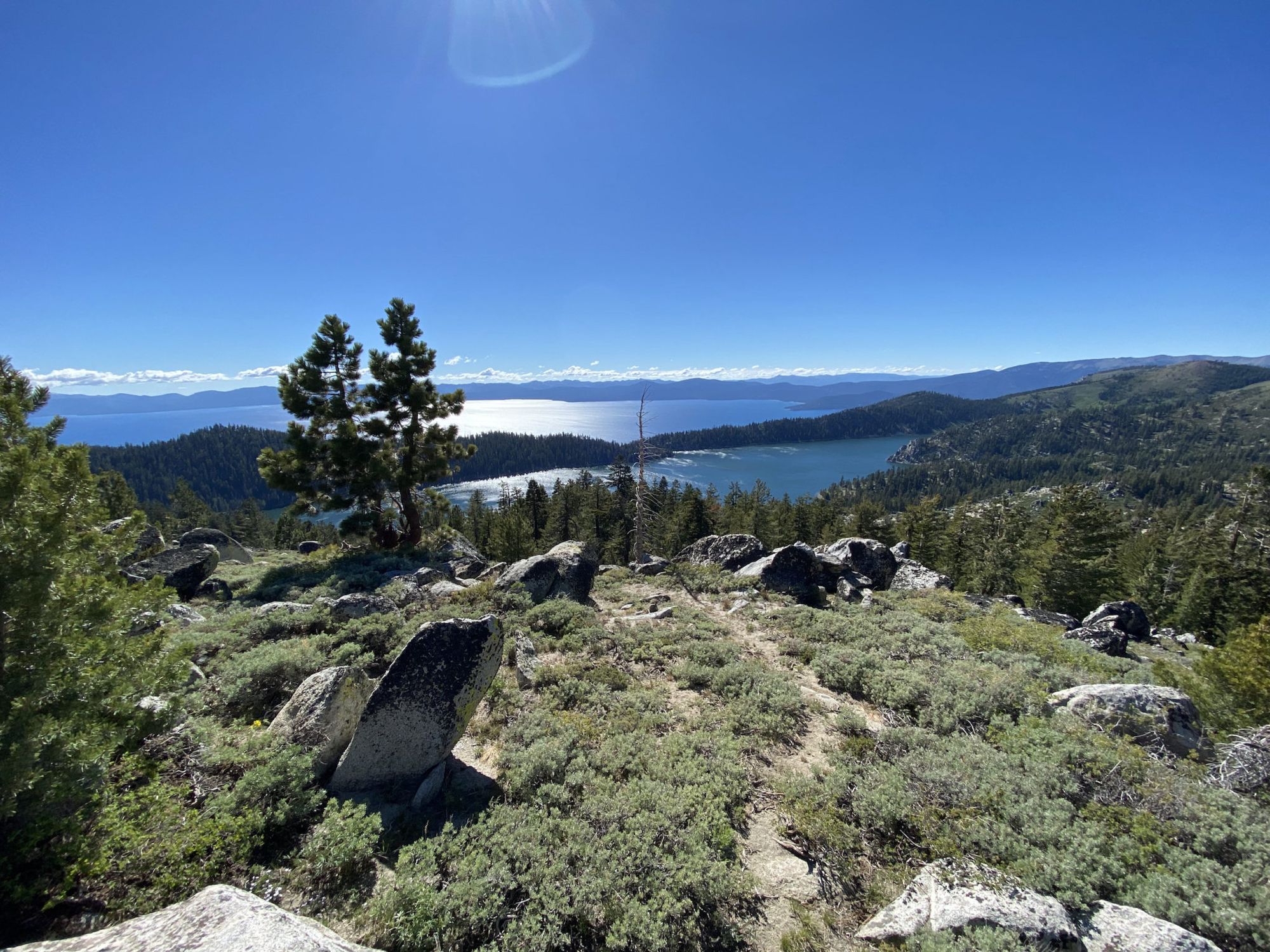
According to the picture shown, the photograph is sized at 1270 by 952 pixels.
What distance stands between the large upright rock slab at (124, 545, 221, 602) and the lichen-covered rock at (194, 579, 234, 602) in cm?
18

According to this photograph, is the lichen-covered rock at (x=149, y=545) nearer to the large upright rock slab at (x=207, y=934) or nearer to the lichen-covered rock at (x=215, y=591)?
the lichen-covered rock at (x=215, y=591)

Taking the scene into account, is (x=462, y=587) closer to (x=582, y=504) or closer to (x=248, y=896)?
(x=248, y=896)

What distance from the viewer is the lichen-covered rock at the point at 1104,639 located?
1619 cm

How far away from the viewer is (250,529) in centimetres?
6750

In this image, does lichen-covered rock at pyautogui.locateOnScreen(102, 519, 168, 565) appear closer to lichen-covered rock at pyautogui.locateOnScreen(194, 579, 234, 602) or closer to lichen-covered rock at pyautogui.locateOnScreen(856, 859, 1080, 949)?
lichen-covered rock at pyautogui.locateOnScreen(194, 579, 234, 602)

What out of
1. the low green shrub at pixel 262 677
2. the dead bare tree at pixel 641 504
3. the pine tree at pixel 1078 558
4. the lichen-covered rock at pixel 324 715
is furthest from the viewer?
the pine tree at pixel 1078 558

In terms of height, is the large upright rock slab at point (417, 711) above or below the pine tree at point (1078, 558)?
above

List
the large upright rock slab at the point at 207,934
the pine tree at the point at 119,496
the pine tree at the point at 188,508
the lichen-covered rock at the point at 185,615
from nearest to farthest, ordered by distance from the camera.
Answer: the large upright rock slab at the point at 207,934
the lichen-covered rock at the point at 185,615
the pine tree at the point at 119,496
the pine tree at the point at 188,508

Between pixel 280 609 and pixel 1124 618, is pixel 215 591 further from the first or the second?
pixel 1124 618

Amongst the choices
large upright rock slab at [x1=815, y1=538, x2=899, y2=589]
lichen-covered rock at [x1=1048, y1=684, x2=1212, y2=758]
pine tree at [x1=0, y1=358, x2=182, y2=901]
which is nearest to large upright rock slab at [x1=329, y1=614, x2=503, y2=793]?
pine tree at [x1=0, y1=358, x2=182, y2=901]

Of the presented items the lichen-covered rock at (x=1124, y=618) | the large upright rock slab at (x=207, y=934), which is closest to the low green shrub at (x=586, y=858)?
the large upright rock slab at (x=207, y=934)

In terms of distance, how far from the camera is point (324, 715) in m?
6.93

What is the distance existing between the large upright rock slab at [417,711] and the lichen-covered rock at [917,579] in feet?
69.0

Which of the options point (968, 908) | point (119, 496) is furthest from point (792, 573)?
point (119, 496)
